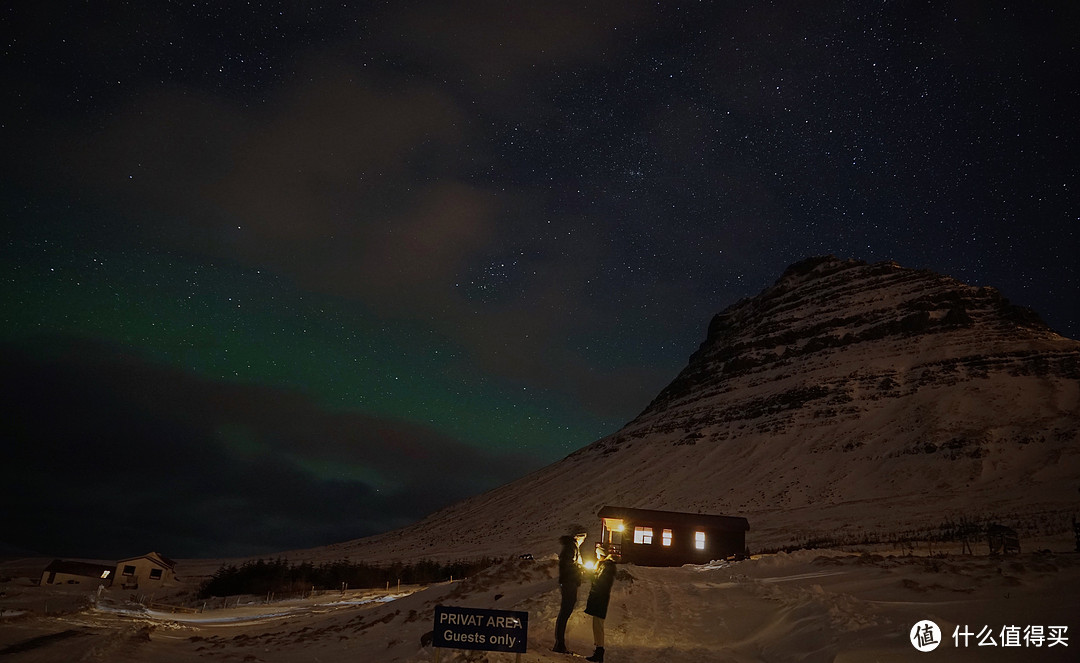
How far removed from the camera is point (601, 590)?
1005cm

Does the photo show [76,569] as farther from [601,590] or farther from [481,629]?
[481,629]

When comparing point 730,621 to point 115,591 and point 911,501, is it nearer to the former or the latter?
point 911,501

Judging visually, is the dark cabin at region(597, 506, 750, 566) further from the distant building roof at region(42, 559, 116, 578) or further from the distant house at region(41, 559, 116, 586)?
the distant building roof at region(42, 559, 116, 578)

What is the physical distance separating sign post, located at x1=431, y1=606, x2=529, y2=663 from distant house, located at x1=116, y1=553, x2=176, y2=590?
52.3 meters

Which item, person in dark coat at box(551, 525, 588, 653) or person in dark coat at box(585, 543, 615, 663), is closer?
person in dark coat at box(585, 543, 615, 663)

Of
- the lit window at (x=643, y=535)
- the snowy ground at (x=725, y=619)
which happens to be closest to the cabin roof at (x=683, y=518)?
the lit window at (x=643, y=535)

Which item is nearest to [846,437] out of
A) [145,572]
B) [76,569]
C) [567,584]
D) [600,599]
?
[567,584]

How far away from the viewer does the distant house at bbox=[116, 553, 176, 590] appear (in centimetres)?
4972

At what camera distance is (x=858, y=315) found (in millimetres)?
90875

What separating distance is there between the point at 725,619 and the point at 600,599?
169 inches

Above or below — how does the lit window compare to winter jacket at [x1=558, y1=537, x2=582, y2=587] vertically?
below

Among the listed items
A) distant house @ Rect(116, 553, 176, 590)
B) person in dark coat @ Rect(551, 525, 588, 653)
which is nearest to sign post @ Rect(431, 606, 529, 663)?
person in dark coat @ Rect(551, 525, 588, 653)

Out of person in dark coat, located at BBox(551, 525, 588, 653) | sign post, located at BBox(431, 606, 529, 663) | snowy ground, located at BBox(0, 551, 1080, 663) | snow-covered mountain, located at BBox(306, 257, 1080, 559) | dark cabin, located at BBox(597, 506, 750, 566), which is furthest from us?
snow-covered mountain, located at BBox(306, 257, 1080, 559)

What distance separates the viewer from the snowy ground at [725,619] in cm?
968
